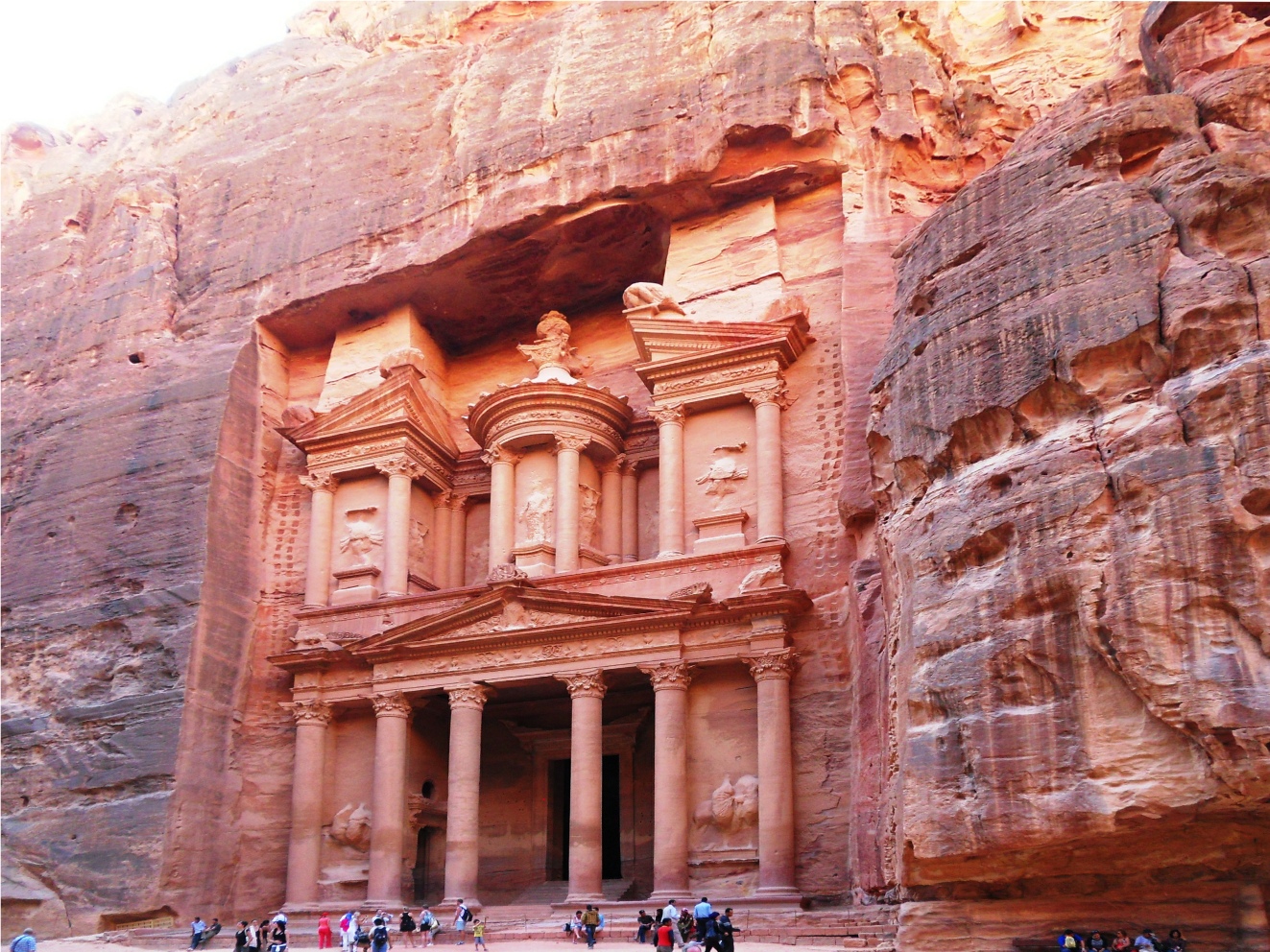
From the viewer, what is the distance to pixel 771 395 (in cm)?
2358

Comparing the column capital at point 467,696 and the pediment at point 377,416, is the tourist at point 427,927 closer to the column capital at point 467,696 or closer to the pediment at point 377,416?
the column capital at point 467,696

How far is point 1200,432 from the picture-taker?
1262 cm

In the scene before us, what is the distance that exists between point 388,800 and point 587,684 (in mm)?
4295

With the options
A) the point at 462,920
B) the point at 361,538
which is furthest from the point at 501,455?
the point at 462,920

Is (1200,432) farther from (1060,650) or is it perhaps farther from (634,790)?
(634,790)

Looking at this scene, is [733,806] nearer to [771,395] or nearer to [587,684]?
[587,684]

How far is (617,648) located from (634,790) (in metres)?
3.37

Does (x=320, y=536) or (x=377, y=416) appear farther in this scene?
(x=377, y=416)

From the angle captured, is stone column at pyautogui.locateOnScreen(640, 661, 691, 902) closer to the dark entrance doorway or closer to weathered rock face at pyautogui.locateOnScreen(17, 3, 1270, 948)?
weathered rock face at pyautogui.locateOnScreen(17, 3, 1270, 948)

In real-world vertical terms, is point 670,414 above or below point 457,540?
above

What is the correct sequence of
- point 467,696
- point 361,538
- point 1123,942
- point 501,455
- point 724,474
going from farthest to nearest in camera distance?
point 361,538 → point 501,455 → point 724,474 → point 467,696 → point 1123,942

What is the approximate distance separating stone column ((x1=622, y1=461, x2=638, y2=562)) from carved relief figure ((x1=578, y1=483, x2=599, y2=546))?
713 mm

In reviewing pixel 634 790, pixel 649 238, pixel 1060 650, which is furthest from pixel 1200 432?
pixel 649 238

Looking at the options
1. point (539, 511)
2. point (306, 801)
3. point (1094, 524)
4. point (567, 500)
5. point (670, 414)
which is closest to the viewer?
point (1094, 524)
